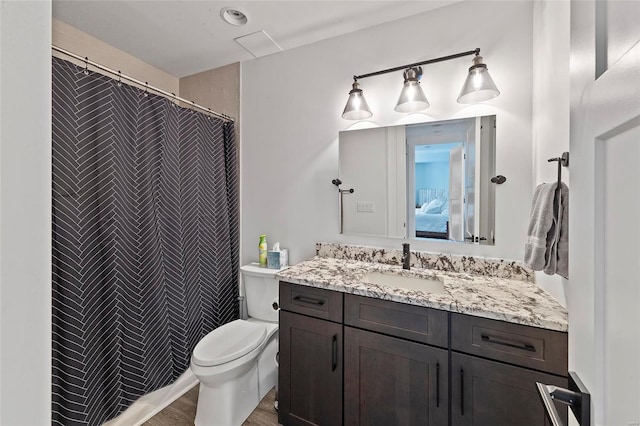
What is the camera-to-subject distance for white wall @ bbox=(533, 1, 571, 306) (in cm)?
105

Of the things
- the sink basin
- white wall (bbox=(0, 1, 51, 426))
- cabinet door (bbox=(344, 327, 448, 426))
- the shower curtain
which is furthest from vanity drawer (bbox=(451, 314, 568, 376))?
the shower curtain

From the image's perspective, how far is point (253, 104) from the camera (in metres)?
2.22

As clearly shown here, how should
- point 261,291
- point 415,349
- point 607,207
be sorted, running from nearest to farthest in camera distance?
point 607,207 < point 415,349 < point 261,291

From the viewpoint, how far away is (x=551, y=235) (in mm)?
1042

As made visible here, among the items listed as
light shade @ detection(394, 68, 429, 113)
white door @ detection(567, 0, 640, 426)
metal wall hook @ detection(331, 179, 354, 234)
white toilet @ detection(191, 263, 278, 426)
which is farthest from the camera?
metal wall hook @ detection(331, 179, 354, 234)

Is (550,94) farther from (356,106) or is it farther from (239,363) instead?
(239,363)

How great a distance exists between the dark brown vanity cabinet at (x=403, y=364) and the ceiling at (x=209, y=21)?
63.9 inches

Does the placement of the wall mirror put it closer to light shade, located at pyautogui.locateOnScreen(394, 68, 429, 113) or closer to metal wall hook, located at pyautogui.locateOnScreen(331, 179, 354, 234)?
metal wall hook, located at pyautogui.locateOnScreen(331, 179, 354, 234)

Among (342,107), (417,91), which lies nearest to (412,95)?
(417,91)

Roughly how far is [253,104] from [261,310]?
1.59 meters

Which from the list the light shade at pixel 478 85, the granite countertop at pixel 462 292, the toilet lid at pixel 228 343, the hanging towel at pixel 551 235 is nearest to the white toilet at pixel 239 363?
the toilet lid at pixel 228 343

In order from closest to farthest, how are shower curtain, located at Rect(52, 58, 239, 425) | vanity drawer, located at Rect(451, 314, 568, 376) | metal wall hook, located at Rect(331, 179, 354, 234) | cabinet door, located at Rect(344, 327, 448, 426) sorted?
vanity drawer, located at Rect(451, 314, 568, 376) < cabinet door, located at Rect(344, 327, 448, 426) < shower curtain, located at Rect(52, 58, 239, 425) < metal wall hook, located at Rect(331, 179, 354, 234)

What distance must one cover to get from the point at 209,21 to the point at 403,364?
2222mm

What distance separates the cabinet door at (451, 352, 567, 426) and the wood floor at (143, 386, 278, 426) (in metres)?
1.05
